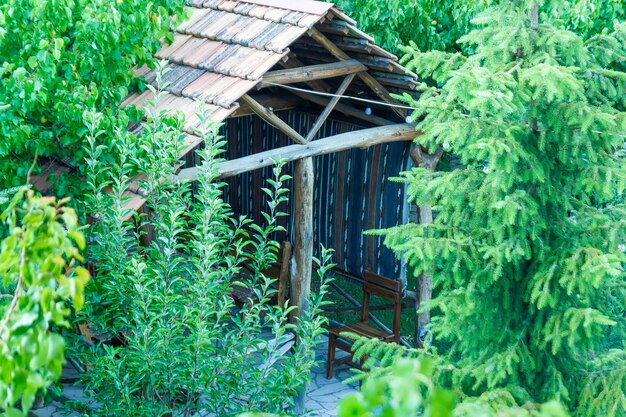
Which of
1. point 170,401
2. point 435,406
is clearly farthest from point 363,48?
point 435,406

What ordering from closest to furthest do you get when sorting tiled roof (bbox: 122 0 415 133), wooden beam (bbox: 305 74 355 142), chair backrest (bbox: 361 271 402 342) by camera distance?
tiled roof (bbox: 122 0 415 133), wooden beam (bbox: 305 74 355 142), chair backrest (bbox: 361 271 402 342)

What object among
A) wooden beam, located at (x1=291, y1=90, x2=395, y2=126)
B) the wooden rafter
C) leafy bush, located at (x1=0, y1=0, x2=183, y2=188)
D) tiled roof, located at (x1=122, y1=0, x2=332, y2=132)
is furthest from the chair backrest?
leafy bush, located at (x1=0, y1=0, x2=183, y2=188)

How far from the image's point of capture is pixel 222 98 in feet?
19.5

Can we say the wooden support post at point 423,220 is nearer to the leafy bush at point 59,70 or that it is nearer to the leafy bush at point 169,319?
the leafy bush at point 59,70

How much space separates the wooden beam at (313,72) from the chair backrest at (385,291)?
7.18ft

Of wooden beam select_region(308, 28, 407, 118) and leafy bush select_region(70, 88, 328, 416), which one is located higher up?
wooden beam select_region(308, 28, 407, 118)

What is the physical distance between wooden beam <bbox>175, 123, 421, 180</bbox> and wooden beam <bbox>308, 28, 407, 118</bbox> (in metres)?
0.22

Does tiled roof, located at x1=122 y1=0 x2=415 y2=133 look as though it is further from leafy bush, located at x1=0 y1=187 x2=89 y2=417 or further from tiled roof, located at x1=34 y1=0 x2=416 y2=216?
leafy bush, located at x1=0 y1=187 x2=89 y2=417

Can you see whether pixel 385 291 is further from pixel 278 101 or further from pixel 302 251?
→ pixel 278 101

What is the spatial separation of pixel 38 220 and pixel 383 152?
6603mm

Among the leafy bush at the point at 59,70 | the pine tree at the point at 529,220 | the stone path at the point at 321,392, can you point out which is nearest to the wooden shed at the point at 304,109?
the leafy bush at the point at 59,70

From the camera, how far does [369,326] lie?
8086 mm

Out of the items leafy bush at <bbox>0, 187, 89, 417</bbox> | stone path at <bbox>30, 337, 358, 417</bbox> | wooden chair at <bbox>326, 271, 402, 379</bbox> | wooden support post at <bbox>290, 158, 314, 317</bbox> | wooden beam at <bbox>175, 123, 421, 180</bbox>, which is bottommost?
stone path at <bbox>30, 337, 358, 417</bbox>

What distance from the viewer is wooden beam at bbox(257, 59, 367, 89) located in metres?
6.89
